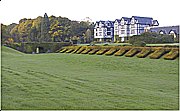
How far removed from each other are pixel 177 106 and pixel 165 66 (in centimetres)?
1061

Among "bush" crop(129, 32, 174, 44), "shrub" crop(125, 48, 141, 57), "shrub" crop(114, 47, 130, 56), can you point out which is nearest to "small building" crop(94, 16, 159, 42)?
"bush" crop(129, 32, 174, 44)

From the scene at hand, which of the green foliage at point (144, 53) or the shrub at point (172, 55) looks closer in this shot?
the shrub at point (172, 55)

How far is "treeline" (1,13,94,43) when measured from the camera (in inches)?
2153

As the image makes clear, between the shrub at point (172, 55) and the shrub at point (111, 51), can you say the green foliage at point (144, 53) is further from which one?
the shrub at point (111, 51)

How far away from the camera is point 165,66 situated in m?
15.9

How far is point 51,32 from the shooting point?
181 ft

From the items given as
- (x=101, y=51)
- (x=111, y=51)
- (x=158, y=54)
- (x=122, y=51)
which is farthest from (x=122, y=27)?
(x=158, y=54)

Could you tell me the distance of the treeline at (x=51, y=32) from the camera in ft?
179

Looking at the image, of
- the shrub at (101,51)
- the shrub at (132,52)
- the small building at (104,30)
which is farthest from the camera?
the small building at (104,30)

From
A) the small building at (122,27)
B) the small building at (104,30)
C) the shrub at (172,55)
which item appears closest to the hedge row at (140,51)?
the shrub at (172,55)

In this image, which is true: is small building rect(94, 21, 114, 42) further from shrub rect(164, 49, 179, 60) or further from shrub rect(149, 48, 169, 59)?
shrub rect(164, 49, 179, 60)

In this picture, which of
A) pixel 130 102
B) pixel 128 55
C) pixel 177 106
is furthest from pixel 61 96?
pixel 128 55

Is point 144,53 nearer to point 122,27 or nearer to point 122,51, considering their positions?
point 122,51

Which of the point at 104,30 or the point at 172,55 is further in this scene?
the point at 104,30
